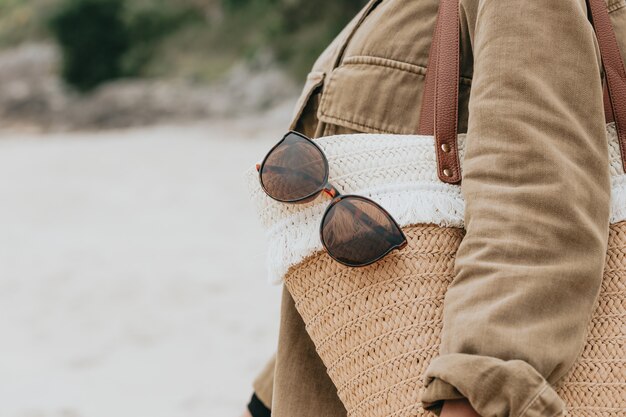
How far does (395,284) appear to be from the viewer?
1168 millimetres

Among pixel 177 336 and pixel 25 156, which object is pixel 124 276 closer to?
pixel 177 336

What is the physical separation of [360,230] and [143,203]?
7.77 metres

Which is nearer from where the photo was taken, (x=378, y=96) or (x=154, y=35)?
(x=378, y=96)

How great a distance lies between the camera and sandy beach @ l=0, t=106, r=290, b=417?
439 centimetres

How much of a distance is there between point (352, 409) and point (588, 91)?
575mm

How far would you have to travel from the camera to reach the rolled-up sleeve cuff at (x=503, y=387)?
0.96m

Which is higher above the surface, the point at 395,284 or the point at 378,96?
the point at 378,96

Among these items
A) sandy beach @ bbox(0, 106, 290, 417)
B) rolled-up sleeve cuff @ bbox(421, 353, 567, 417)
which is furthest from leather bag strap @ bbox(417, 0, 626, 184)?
sandy beach @ bbox(0, 106, 290, 417)

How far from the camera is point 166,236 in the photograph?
7297mm

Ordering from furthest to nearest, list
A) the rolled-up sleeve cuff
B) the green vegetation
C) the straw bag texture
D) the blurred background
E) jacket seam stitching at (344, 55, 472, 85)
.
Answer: the green vegetation
the blurred background
jacket seam stitching at (344, 55, 472, 85)
the straw bag texture
the rolled-up sleeve cuff

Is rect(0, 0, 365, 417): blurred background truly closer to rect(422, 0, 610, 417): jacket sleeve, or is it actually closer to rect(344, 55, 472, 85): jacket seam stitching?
rect(344, 55, 472, 85): jacket seam stitching

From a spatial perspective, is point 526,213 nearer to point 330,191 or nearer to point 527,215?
point 527,215

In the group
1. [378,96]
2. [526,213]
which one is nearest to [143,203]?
[378,96]

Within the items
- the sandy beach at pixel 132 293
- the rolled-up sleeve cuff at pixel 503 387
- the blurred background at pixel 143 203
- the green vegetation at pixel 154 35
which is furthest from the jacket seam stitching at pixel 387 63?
the green vegetation at pixel 154 35
